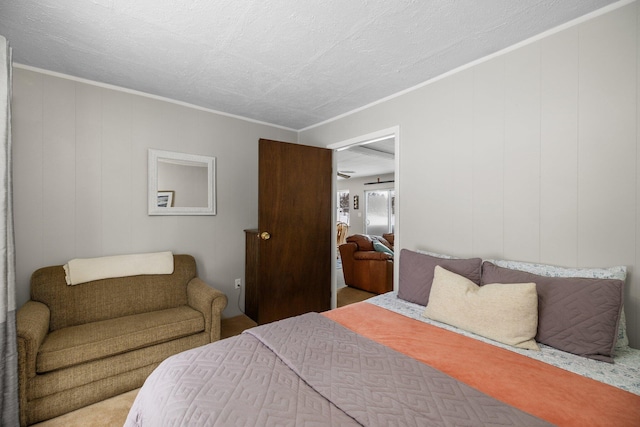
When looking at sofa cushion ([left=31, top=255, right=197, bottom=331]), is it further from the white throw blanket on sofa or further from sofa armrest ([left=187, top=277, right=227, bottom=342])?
sofa armrest ([left=187, top=277, right=227, bottom=342])

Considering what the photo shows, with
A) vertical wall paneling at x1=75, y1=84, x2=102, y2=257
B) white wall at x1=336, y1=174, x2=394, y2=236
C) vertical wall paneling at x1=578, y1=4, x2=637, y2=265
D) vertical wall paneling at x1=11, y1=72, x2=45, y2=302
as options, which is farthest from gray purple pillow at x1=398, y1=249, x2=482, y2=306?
white wall at x1=336, y1=174, x2=394, y2=236

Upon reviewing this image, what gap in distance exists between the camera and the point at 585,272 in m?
1.54

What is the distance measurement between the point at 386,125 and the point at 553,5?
1.40 meters

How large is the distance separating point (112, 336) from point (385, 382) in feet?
6.26

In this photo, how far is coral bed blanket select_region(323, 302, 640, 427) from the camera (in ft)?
3.03

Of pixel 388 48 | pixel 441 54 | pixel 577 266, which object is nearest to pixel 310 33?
pixel 388 48

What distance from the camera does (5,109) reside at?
151cm

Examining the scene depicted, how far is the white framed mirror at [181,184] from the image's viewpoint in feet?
9.04

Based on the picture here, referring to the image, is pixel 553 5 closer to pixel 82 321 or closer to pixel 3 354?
pixel 3 354

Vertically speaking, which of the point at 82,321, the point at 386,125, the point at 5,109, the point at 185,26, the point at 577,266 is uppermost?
the point at 185,26

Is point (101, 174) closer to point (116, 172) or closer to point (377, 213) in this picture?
point (116, 172)

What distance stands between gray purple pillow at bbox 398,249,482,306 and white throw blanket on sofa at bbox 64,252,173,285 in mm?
2112

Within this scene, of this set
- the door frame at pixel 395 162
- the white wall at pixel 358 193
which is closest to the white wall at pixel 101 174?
the door frame at pixel 395 162

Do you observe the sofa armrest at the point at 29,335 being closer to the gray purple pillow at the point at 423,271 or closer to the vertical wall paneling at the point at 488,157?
the gray purple pillow at the point at 423,271
